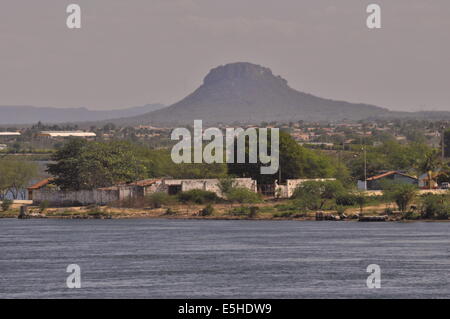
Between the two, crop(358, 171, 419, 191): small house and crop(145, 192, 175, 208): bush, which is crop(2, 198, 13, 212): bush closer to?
crop(145, 192, 175, 208): bush

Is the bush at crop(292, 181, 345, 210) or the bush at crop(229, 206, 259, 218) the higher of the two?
the bush at crop(292, 181, 345, 210)

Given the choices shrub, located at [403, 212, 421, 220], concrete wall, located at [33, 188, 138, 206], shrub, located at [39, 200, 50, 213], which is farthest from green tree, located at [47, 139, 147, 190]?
shrub, located at [403, 212, 421, 220]

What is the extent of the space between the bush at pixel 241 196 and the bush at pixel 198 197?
1.52 meters

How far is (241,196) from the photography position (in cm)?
10712

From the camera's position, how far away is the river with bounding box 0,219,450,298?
176 ft

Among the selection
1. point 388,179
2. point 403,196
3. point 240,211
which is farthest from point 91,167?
point 403,196

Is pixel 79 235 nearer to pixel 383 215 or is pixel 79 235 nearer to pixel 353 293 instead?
pixel 383 215

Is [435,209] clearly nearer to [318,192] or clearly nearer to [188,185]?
[318,192]

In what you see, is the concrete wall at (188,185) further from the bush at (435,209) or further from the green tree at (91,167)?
the bush at (435,209)

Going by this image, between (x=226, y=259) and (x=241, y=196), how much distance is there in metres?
40.8

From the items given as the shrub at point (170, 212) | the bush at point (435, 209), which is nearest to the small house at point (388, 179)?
the bush at point (435, 209)

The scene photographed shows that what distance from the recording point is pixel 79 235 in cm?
8462

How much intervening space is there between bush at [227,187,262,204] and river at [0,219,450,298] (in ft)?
39.7

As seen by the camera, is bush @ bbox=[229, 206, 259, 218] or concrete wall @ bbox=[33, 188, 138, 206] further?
concrete wall @ bbox=[33, 188, 138, 206]
